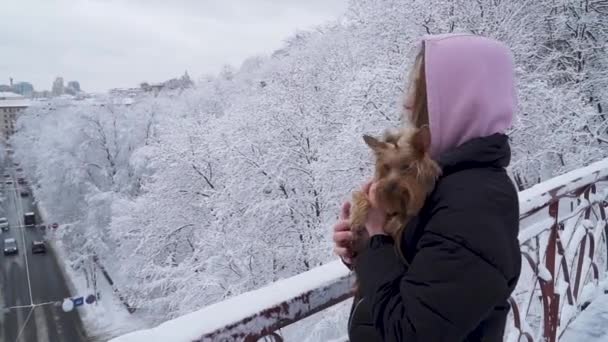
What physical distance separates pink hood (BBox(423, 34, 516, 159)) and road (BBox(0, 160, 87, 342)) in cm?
2053

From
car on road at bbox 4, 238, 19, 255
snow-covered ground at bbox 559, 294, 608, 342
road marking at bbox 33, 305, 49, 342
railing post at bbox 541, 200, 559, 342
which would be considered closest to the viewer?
railing post at bbox 541, 200, 559, 342

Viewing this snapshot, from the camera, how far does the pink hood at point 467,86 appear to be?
1.01m

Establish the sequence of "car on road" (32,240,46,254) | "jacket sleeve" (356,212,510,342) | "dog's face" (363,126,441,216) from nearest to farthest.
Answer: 1. "jacket sleeve" (356,212,510,342)
2. "dog's face" (363,126,441,216)
3. "car on road" (32,240,46,254)

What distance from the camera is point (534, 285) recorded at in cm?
232

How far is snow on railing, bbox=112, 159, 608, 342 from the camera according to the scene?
1.01m

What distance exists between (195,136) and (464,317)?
1476 centimetres

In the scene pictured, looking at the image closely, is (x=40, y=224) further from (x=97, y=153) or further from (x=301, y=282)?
(x=301, y=282)

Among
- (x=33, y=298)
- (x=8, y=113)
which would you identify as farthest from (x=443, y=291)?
(x=8, y=113)

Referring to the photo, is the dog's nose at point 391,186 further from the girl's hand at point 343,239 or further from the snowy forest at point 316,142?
the snowy forest at point 316,142

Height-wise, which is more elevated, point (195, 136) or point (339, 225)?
point (339, 225)

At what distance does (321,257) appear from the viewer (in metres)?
10.2

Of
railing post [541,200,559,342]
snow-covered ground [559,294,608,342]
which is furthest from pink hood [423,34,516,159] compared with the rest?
snow-covered ground [559,294,608,342]

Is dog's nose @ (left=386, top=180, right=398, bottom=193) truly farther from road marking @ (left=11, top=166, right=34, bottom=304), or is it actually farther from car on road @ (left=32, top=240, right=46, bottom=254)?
car on road @ (left=32, top=240, right=46, bottom=254)

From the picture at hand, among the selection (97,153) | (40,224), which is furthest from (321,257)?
(40,224)
